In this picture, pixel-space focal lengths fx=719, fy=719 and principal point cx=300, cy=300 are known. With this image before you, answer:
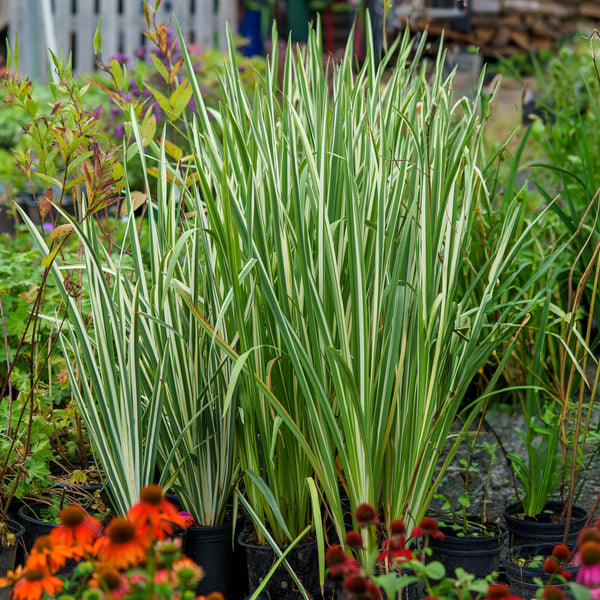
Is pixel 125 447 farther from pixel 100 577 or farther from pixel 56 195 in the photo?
pixel 56 195

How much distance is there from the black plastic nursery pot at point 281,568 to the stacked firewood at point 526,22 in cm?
519

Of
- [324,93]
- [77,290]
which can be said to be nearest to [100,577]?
[77,290]

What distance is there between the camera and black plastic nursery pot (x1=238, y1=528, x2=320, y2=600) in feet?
4.64

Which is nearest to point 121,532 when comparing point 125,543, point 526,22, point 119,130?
point 125,543

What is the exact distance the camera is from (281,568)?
143 centimetres

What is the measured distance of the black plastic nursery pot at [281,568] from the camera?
142 cm

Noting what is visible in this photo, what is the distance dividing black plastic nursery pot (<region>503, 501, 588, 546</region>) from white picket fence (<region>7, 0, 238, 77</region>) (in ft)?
16.1

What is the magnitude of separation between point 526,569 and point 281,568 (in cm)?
47

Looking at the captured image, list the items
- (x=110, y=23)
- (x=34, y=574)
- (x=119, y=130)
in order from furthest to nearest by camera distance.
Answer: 1. (x=110, y=23)
2. (x=119, y=130)
3. (x=34, y=574)

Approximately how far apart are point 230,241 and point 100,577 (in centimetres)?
69

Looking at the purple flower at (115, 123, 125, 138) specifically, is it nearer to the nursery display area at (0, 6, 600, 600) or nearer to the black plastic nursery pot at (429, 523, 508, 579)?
the nursery display area at (0, 6, 600, 600)

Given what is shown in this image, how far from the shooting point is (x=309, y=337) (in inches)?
53.7

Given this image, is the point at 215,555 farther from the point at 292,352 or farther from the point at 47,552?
the point at 47,552

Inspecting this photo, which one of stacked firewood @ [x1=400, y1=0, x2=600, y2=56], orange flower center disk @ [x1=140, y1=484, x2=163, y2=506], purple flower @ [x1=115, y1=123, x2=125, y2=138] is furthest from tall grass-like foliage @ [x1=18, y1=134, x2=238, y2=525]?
stacked firewood @ [x1=400, y1=0, x2=600, y2=56]
